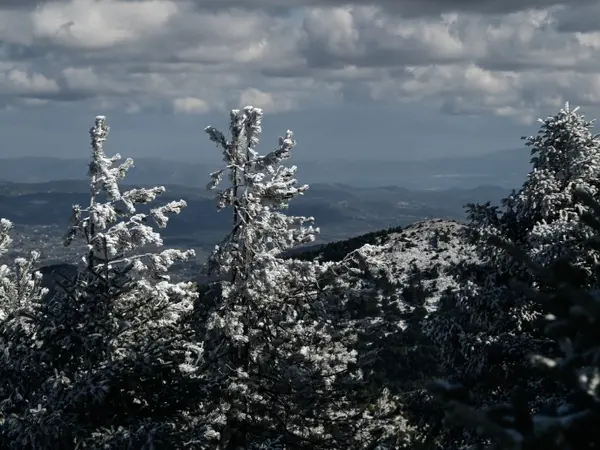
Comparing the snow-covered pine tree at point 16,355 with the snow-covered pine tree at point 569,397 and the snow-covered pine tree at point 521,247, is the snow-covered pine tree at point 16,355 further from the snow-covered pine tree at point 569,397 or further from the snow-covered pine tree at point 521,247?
the snow-covered pine tree at point 569,397

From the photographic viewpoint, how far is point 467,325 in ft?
59.4

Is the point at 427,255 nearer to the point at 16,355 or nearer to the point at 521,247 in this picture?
the point at 521,247

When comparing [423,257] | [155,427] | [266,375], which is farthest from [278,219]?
[423,257]

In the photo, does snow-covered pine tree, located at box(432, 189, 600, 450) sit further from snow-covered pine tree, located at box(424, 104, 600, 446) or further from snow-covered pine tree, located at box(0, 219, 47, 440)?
snow-covered pine tree, located at box(0, 219, 47, 440)

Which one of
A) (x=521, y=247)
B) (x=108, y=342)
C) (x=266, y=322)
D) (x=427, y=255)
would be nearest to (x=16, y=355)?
(x=108, y=342)

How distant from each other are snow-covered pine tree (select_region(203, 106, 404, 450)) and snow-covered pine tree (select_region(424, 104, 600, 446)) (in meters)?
2.49

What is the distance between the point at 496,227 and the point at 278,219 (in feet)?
16.6

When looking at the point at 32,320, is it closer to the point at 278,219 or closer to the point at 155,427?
the point at 155,427

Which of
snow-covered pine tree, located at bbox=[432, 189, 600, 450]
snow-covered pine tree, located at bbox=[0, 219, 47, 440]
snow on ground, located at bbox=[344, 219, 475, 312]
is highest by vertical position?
snow-covered pine tree, located at bbox=[432, 189, 600, 450]

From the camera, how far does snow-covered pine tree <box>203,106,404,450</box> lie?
631 inches

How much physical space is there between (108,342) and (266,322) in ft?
10.5

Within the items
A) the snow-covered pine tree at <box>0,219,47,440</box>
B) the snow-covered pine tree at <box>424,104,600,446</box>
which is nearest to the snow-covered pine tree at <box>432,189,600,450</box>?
the snow-covered pine tree at <box>424,104,600,446</box>

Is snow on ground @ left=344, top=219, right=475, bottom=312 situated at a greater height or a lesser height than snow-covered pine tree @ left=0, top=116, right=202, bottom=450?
lesser

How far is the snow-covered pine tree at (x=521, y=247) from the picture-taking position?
624 inches
